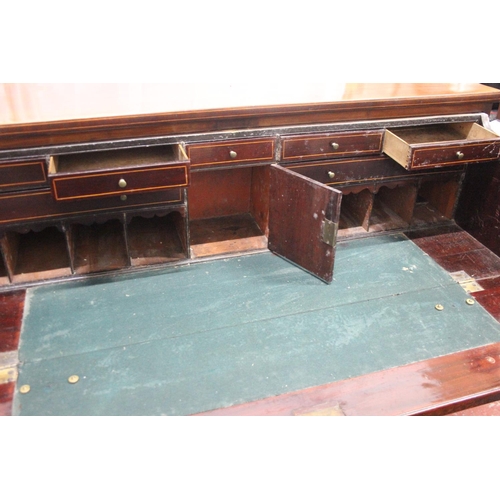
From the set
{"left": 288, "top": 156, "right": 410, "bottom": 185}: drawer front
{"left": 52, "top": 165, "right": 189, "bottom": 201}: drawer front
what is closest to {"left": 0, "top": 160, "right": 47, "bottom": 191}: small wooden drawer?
{"left": 52, "top": 165, "right": 189, "bottom": 201}: drawer front

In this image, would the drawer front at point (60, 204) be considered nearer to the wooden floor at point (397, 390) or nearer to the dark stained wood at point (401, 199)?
the wooden floor at point (397, 390)

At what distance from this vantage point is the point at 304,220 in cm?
246

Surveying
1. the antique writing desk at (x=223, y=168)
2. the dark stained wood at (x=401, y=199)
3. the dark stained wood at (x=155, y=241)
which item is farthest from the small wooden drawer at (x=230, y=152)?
the dark stained wood at (x=401, y=199)

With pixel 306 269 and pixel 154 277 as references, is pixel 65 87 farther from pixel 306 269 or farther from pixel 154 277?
pixel 306 269

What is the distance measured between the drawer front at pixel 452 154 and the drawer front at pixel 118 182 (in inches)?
42.8

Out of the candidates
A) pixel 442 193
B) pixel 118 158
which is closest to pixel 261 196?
pixel 118 158

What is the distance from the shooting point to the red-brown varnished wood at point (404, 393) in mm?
1851

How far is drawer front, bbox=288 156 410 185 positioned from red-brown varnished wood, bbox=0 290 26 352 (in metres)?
1.40

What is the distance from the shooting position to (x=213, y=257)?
2.66 meters

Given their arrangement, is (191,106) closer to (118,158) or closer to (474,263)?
(118,158)

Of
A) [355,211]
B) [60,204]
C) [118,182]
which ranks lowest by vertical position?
[355,211]

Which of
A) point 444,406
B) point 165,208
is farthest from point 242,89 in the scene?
point 444,406

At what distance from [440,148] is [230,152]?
98 centimetres

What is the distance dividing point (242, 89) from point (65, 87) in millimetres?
884
